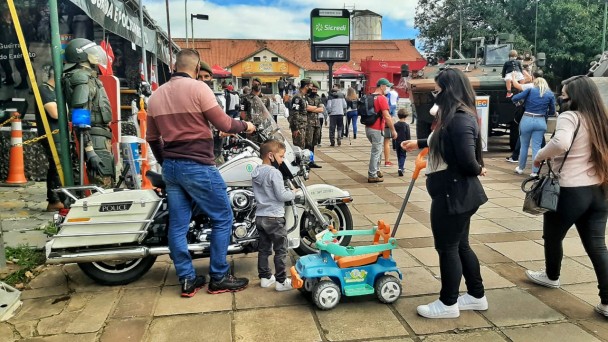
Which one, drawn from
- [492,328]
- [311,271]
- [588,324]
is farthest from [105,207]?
[588,324]

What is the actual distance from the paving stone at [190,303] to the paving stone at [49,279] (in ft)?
3.14

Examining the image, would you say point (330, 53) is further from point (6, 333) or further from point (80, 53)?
point (6, 333)

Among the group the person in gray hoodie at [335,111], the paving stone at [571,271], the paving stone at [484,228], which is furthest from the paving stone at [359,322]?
the person in gray hoodie at [335,111]

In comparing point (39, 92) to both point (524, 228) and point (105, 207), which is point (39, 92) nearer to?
point (105, 207)

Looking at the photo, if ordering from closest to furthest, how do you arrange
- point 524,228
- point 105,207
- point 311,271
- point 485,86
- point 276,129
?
point 311,271, point 105,207, point 276,129, point 524,228, point 485,86

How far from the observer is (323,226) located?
4547 millimetres

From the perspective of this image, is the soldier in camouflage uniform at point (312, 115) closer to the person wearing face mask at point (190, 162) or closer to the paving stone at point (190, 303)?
the person wearing face mask at point (190, 162)

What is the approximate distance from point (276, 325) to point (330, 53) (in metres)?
11.7

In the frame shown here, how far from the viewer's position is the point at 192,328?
11.2 feet

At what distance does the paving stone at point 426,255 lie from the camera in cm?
467

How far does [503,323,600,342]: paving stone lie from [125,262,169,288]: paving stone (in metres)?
2.71

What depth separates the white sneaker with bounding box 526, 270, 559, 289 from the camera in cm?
405

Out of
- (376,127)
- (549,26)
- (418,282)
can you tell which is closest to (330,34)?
(376,127)

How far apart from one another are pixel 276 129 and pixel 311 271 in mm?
1638
